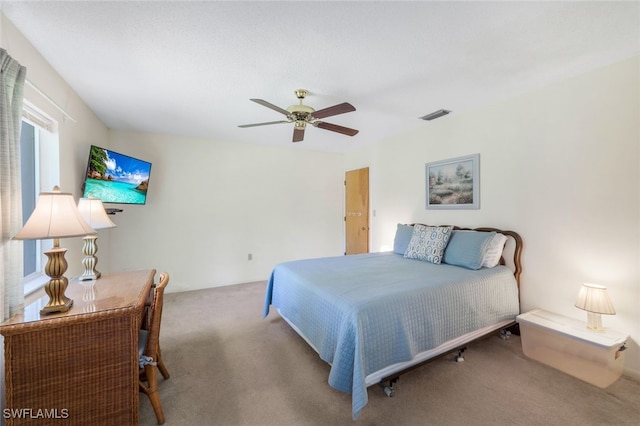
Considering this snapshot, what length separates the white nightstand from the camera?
192 cm

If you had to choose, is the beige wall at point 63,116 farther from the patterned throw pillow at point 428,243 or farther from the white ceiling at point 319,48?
the patterned throw pillow at point 428,243

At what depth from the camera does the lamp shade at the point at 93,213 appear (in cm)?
208

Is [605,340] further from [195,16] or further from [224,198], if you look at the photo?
[224,198]

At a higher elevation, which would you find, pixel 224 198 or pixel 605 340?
pixel 224 198

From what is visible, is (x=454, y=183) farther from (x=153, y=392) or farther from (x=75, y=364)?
(x=75, y=364)

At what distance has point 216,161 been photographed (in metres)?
4.33

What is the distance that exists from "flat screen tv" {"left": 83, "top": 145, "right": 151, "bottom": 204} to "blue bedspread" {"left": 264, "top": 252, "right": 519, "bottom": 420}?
2.18 metres

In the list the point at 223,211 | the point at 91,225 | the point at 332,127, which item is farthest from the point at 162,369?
the point at 223,211

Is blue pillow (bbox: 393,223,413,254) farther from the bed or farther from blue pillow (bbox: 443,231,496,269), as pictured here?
blue pillow (bbox: 443,231,496,269)

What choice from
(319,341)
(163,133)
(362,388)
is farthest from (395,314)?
(163,133)

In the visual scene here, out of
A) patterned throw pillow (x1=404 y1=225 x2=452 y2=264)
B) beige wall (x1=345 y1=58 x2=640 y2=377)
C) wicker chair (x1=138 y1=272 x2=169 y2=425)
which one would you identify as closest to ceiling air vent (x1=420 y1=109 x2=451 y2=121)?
beige wall (x1=345 y1=58 x2=640 y2=377)

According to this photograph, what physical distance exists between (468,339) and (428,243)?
3.60ft

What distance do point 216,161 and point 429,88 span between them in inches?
132

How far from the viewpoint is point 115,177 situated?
3.12 metres
